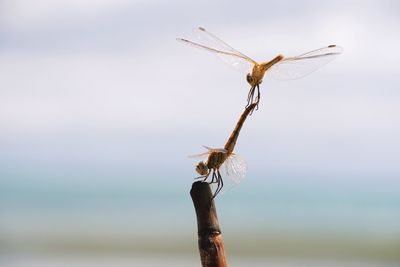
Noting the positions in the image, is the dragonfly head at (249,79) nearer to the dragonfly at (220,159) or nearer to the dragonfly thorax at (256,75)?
the dragonfly thorax at (256,75)

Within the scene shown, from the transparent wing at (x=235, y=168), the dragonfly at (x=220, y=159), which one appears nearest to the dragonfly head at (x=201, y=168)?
the dragonfly at (x=220, y=159)

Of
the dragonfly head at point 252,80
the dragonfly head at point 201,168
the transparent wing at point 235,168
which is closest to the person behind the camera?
the dragonfly head at point 201,168

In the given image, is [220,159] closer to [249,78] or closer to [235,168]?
[235,168]

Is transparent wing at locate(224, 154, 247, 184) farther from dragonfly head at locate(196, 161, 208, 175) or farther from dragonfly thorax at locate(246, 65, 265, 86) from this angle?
dragonfly thorax at locate(246, 65, 265, 86)

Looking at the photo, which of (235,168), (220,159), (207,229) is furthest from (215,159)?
(207,229)

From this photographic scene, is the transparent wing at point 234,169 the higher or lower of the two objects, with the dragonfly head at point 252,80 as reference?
lower

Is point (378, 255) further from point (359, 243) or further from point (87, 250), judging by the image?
point (87, 250)

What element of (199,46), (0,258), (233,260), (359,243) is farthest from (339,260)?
(199,46)
